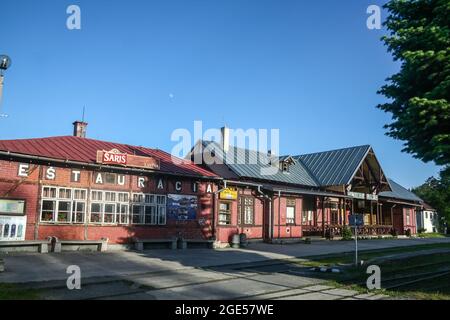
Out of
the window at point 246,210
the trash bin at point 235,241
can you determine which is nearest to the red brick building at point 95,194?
the trash bin at point 235,241

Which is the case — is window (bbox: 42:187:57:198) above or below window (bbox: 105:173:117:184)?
below

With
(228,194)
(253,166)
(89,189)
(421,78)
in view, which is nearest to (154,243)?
(89,189)

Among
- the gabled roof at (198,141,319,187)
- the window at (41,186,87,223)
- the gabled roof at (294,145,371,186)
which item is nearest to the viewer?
the window at (41,186,87,223)

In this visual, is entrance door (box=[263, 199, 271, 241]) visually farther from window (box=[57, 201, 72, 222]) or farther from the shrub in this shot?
window (box=[57, 201, 72, 222])

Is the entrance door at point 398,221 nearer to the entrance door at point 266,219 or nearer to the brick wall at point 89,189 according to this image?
the entrance door at point 266,219


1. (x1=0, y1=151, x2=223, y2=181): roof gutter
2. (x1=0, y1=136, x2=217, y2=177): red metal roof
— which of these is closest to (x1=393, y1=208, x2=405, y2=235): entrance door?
(x1=0, y1=136, x2=217, y2=177): red metal roof

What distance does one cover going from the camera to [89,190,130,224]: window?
813 inches

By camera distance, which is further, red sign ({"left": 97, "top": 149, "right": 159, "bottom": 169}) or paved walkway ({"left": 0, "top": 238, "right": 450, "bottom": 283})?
red sign ({"left": 97, "top": 149, "right": 159, "bottom": 169})

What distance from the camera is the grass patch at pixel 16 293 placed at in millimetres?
9539

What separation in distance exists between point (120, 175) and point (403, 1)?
15143 mm

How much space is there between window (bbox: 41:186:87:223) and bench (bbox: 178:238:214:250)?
18.2 feet
